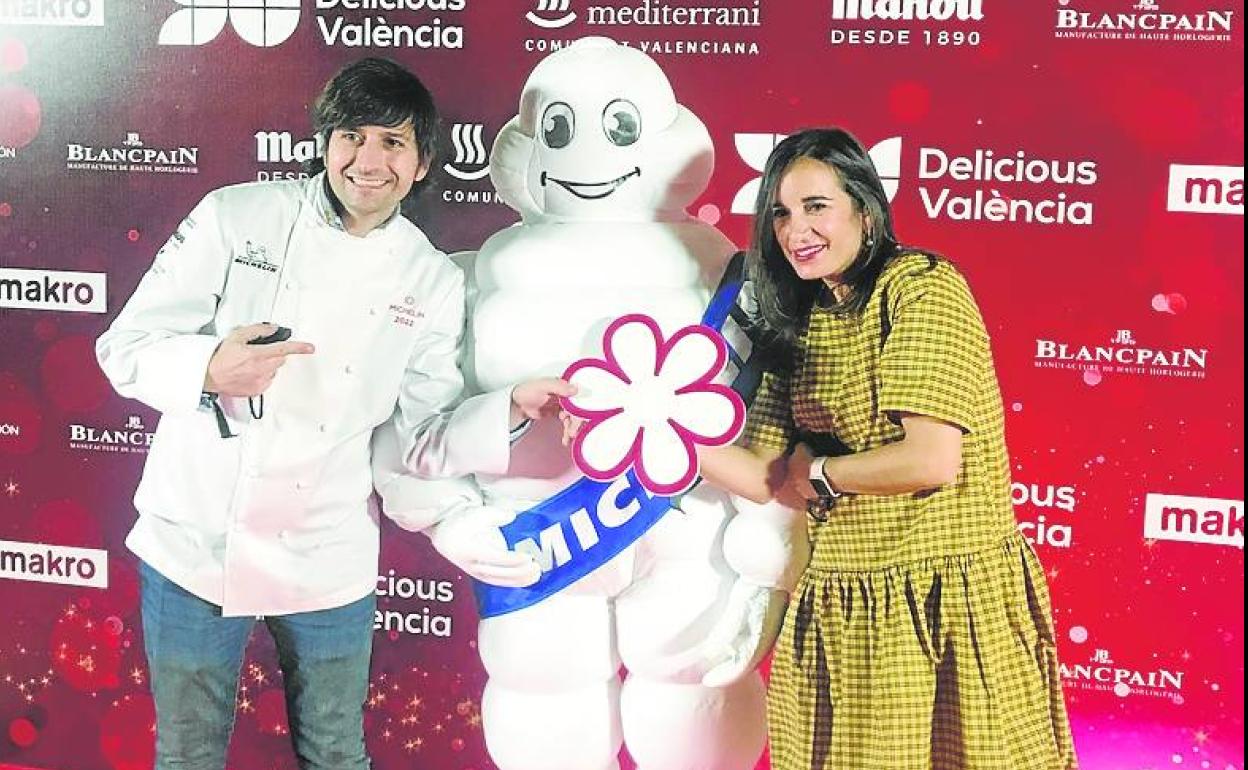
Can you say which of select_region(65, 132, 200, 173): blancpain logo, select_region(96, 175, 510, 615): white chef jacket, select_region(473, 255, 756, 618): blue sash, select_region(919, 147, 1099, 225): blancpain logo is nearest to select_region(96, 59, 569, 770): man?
select_region(96, 175, 510, 615): white chef jacket

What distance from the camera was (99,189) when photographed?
2377mm

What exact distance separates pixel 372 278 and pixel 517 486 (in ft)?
1.27

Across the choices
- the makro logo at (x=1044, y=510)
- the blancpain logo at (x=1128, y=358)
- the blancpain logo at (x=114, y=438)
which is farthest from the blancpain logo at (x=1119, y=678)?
the blancpain logo at (x=114, y=438)

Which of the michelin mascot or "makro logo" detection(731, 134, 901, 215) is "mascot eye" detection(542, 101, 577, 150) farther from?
"makro logo" detection(731, 134, 901, 215)

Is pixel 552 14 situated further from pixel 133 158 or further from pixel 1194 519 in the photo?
pixel 1194 519

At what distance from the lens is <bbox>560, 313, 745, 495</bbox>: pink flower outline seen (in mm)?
1786

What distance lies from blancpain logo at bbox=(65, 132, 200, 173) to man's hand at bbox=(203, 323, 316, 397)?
50cm

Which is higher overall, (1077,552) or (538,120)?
(538,120)

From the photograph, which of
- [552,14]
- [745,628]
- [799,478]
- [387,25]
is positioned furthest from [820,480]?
[387,25]

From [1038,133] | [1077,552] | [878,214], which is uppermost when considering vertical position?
[1038,133]

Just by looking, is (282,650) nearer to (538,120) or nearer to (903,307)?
(538,120)

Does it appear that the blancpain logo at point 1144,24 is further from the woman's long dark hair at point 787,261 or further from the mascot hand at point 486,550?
the mascot hand at point 486,550

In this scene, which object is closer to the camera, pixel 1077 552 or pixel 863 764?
pixel 863 764

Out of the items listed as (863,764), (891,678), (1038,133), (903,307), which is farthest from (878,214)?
(863,764)
